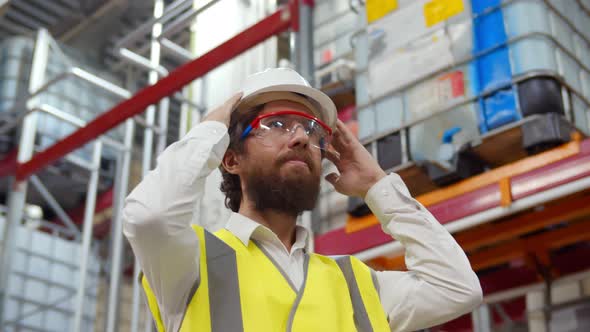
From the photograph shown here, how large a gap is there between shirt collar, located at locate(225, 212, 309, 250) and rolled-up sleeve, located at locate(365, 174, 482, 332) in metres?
0.29

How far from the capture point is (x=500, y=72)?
4.73 metres

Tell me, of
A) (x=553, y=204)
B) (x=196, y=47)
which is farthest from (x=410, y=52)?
(x=196, y=47)

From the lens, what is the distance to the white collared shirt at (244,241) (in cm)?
201

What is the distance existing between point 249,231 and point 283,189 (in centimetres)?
15

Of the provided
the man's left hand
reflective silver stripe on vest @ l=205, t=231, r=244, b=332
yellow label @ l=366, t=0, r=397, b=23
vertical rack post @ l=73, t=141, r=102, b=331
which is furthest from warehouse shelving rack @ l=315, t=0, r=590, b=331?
reflective silver stripe on vest @ l=205, t=231, r=244, b=332

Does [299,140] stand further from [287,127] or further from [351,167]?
[351,167]

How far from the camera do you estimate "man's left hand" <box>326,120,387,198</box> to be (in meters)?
2.56

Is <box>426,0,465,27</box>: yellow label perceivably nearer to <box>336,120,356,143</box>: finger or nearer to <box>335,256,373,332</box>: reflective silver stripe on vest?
<box>336,120,356,143</box>: finger

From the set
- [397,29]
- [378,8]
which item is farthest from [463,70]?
[378,8]

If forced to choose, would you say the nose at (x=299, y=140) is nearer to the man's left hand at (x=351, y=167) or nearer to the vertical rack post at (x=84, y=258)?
the man's left hand at (x=351, y=167)

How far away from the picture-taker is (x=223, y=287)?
6.94ft

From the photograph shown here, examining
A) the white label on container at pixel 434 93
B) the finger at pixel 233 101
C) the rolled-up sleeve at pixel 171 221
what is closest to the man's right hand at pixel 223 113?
the finger at pixel 233 101

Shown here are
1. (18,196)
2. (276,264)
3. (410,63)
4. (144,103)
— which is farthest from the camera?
(18,196)

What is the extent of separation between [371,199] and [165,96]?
4.34 m
